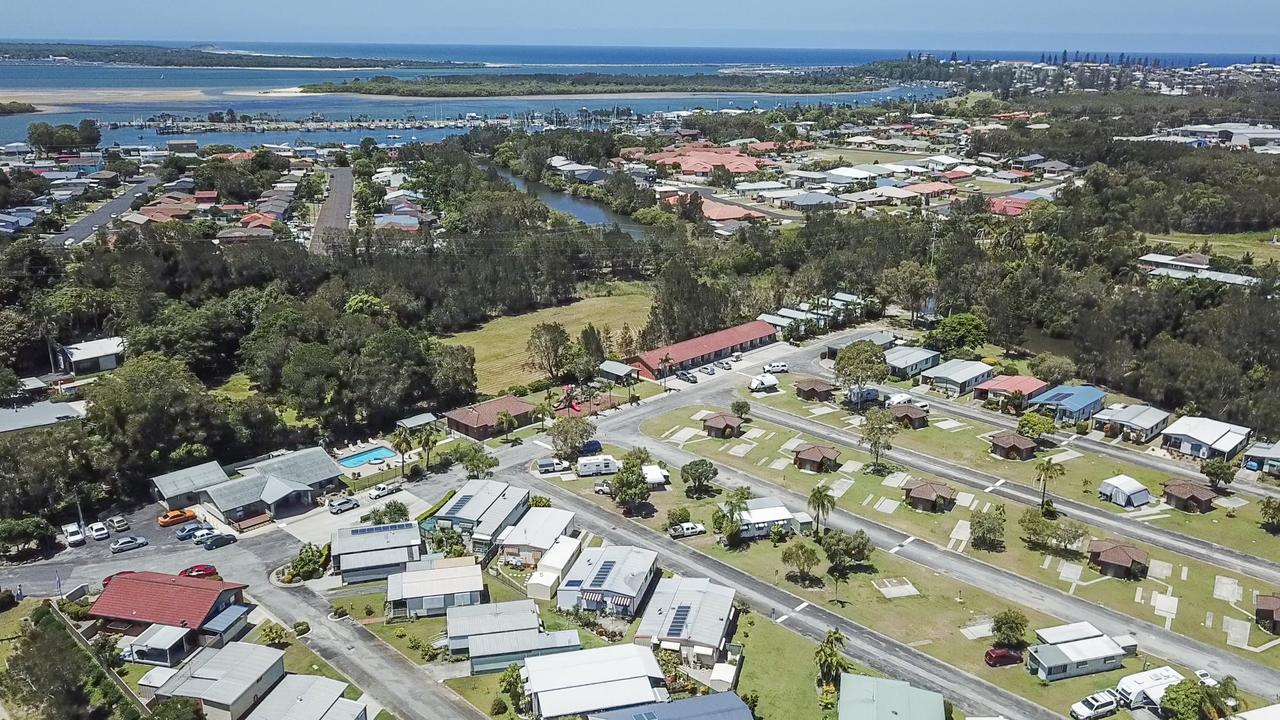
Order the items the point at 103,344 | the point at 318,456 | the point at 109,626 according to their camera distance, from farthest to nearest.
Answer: the point at 103,344 < the point at 318,456 < the point at 109,626

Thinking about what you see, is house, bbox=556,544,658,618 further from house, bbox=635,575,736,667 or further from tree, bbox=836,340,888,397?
tree, bbox=836,340,888,397

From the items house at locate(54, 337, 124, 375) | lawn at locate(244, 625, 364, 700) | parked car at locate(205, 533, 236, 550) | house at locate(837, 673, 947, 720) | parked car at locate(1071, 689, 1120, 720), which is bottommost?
parked car at locate(1071, 689, 1120, 720)

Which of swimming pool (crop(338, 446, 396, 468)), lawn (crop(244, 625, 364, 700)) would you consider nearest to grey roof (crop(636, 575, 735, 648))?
lawn (crop(244, 625, 364, 700))

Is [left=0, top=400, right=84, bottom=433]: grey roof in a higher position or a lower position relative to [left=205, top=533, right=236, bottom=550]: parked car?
higher

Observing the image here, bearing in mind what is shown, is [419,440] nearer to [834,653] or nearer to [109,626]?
[109,626]

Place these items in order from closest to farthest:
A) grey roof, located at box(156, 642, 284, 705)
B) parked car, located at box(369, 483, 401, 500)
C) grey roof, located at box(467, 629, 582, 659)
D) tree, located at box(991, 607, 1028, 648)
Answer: grey roof, located at box(156, 642, 284, 705) → grey roof, located at box(467, 629, 582, 659) → tree, located at box(991, 607, 1028, 648) → parked car, located at box(369, 483, 401, 500)

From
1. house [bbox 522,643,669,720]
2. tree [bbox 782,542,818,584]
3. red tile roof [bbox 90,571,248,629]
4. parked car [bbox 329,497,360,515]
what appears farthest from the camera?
parked car [bbox 329,497,360,515]

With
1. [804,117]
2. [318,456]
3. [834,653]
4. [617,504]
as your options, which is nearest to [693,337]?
[617,504]

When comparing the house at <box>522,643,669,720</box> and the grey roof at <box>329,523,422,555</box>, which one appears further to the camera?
the grey roof at <box>329,523,422,555</box>
